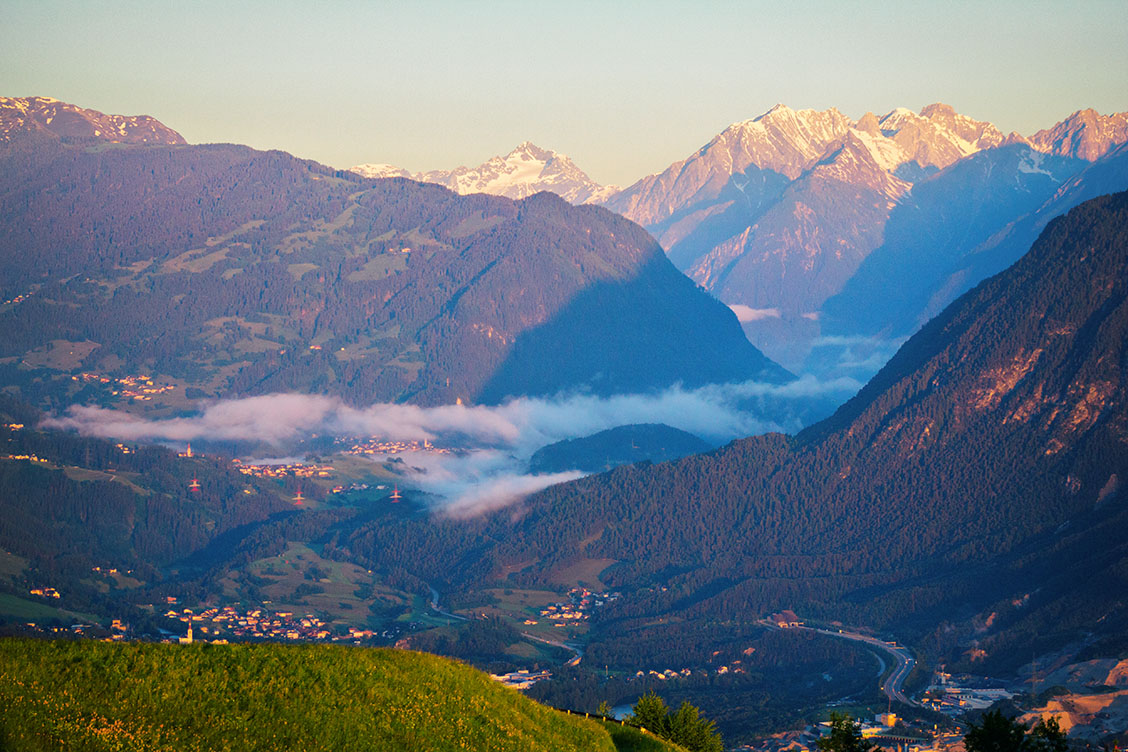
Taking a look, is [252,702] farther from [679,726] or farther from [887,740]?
[887,740]

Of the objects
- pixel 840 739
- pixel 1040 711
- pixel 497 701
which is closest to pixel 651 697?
pixel 840 739

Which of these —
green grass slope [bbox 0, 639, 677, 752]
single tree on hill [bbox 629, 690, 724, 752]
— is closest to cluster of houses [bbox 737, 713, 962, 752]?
single tree on hill [bbox 629, 690, 724, 752]

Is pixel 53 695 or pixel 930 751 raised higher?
pixel 53 695

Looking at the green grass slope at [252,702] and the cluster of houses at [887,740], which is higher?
the green grass slope at [252,702]

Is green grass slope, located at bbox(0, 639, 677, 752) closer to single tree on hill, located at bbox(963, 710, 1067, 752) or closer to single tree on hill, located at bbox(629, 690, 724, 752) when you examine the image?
single tree on hill, located at bbox(629, 690, 724, 752)

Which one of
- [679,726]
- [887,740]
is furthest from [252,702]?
[887,740]

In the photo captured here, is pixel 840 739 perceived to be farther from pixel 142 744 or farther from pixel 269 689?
pixel 142 744

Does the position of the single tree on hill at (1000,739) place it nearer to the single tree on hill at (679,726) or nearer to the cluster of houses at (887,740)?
the single tree on hill at (679,726)

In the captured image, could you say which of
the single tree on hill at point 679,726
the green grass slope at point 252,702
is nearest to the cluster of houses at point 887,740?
the single tree on hill at point 679,726
